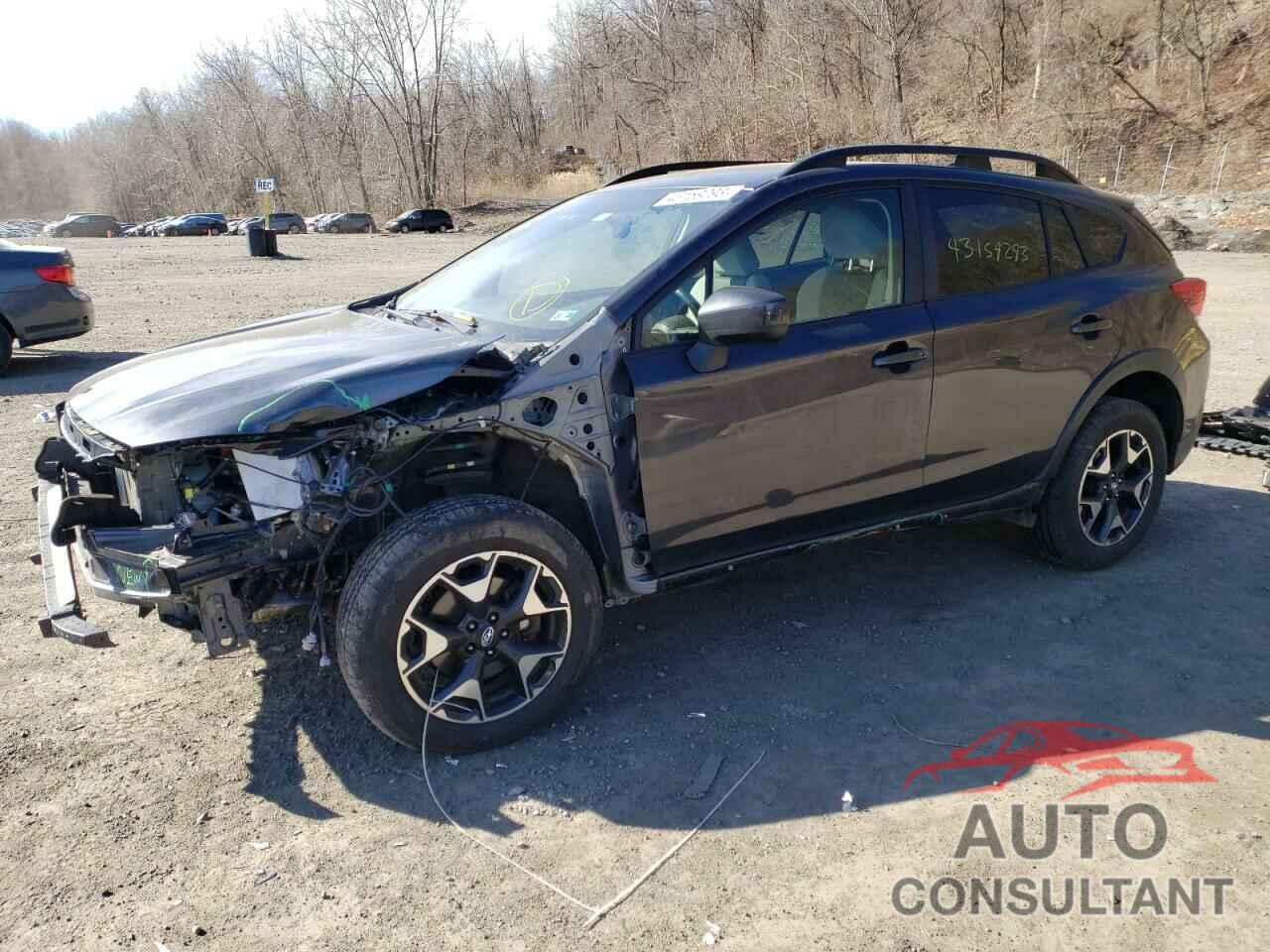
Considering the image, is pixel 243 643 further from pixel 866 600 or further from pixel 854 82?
pixel 854 82

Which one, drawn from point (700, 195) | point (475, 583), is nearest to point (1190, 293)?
point (700, 195)

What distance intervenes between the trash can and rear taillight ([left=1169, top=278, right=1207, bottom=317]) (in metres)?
27.3

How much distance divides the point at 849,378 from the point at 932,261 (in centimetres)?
71

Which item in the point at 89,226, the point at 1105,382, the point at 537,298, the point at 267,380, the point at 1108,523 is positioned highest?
the point at 89,226

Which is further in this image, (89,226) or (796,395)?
(89,226)

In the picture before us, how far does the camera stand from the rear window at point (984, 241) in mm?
4090

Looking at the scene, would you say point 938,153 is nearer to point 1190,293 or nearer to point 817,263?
point 817,263

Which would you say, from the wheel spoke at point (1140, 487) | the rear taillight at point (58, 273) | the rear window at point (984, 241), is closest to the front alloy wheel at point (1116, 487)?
the wheel spoke at point (1140, 487)

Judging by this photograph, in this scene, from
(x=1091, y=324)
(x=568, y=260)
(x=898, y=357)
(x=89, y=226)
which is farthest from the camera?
(x=89, y=226)

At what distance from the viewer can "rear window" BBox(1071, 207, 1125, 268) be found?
4.54 metres

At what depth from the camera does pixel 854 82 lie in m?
45.5

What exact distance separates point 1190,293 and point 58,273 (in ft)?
33.7

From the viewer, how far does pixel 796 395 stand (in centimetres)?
366

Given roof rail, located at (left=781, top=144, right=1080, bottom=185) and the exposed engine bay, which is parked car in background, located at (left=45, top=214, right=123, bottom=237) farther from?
roof rail, located at (left=781, top=144, right=1080, bottom=185)
